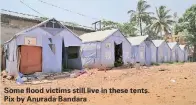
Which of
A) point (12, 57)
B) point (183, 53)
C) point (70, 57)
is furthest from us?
point (183, 53)

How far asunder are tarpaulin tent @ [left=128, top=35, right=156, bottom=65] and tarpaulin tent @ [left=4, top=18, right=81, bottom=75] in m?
10.0

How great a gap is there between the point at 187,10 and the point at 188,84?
1175 inches

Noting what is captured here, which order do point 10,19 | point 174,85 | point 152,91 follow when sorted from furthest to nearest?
1. point 10,19
2. point 174,85
3. point 152,91

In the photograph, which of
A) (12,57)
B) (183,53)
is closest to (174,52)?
(183,53)

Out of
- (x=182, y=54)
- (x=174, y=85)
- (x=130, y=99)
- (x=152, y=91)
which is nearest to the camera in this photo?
(x=130, y=99)

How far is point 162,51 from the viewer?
31.2 metres

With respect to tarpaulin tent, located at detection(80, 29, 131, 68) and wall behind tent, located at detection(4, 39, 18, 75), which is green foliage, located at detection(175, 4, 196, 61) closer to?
tarpaulin tent, located at detection(80, 29, 131, 68)

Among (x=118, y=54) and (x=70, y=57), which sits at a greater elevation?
(x=118, y=54)

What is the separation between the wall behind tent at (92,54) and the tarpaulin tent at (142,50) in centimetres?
515

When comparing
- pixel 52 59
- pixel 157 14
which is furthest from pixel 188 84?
pixel 157 14

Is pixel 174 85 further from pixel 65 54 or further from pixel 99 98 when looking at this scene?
pixel 65 54

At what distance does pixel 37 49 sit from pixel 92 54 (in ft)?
20.6

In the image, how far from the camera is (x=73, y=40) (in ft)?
59.7

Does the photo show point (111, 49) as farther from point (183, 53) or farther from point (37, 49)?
point (183, 53)
